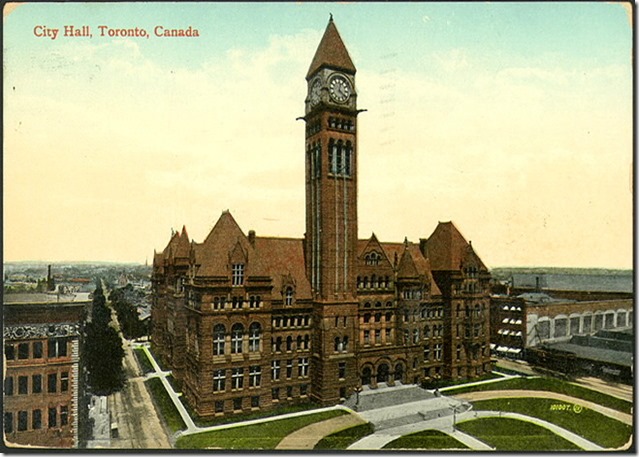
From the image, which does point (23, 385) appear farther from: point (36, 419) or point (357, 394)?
point (357, 394)

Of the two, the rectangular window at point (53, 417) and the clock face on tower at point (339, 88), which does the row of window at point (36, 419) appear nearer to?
the rectangular window at point (53, 417)

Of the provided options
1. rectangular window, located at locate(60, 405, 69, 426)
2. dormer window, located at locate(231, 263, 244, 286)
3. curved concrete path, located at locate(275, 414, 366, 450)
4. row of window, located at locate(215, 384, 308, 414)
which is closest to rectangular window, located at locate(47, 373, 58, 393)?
rectangular window, located at locate(60, 405, 69, 426)

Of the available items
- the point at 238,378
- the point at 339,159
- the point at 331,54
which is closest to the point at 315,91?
the point at 331,54

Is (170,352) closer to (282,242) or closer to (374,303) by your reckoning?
(282,242)

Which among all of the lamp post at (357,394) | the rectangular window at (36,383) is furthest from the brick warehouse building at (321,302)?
the rectangular window at (36,383)

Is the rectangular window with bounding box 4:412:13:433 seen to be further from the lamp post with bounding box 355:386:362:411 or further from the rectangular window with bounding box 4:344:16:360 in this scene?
the lamp post with bounding box 355:386:362:411

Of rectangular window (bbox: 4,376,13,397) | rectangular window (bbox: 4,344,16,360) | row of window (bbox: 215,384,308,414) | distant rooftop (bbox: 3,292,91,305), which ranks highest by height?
distant rooftop (bbox: 3,292,91,305)
